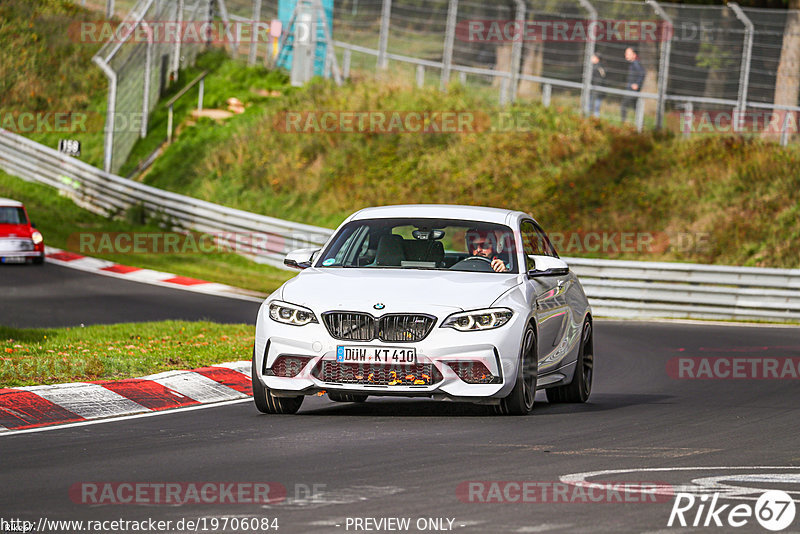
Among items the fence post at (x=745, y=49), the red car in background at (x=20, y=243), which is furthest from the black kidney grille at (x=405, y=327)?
the fence post at (x=745, y=49)

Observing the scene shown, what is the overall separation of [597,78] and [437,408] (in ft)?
72.7

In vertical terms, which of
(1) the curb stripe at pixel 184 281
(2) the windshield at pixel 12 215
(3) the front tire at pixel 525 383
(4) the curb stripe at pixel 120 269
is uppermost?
(3) the front tire at pixel 525 383

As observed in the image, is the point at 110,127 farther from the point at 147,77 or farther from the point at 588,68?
the point at 588,68

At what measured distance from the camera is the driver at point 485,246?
423 inches

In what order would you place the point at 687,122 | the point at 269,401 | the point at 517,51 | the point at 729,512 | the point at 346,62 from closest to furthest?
the point at 729,512
the point at 269,401
the point at 687,122
the point at 517,51
the point at 346,62

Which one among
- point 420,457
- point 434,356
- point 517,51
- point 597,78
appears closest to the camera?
point 420,457

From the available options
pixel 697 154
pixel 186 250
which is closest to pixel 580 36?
pixel 697 154

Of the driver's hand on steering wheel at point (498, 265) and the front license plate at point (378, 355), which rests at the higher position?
the driver's hand on steering wheel at point (498, 265)

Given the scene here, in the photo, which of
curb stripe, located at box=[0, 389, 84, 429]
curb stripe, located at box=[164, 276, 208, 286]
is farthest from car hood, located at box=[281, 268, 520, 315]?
curb stripe, located at box=[164, 276, 208, 286]

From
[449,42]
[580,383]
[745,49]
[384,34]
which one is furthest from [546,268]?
[384,34]

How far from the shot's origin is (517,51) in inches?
1307

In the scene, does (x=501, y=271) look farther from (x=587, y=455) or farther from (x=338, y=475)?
(x=338, y=475)

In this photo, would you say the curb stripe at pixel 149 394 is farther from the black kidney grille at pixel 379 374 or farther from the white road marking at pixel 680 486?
the white road marking at pixel 680 486

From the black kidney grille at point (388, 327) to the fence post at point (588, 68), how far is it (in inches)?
864
